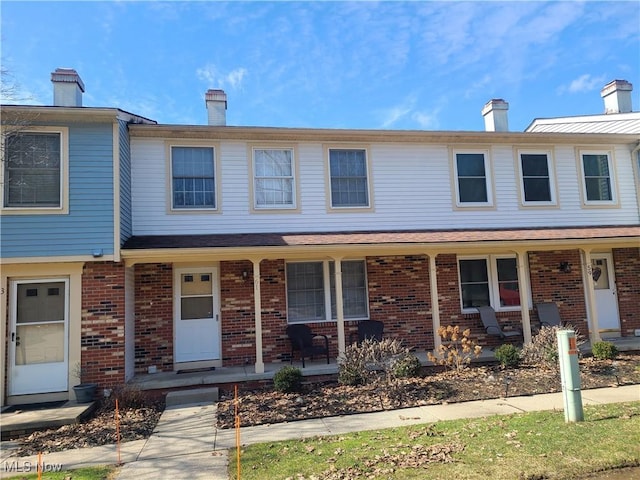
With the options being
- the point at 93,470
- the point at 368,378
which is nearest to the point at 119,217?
the point at 93,470

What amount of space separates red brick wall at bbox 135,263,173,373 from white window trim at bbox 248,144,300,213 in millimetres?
2402

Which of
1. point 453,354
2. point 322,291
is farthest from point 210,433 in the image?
point 453,354

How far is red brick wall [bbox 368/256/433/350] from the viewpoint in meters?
10.1

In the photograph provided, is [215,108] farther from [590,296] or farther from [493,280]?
[590,296]

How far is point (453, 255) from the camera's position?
417 inches

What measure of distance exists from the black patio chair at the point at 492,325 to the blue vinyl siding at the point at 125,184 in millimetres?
8303

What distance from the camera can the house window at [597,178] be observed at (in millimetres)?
11508

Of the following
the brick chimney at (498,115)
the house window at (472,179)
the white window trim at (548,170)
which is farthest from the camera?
the brick chimney at (498,115)

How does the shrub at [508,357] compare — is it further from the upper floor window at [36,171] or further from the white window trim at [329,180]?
the upper floor window at [36,171]

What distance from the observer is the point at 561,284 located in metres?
10.9

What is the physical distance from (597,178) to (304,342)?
9.17 metres

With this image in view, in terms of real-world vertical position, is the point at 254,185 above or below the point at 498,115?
below

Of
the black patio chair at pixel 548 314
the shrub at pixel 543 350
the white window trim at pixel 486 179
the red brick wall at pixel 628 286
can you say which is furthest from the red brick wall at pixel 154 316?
the red brick wall at pixel 628 286


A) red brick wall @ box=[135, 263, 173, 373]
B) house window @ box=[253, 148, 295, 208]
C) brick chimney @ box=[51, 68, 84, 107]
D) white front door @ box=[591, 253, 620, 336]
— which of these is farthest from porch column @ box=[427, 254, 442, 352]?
brick chimney @ box=[51, 68, 84, 107]
